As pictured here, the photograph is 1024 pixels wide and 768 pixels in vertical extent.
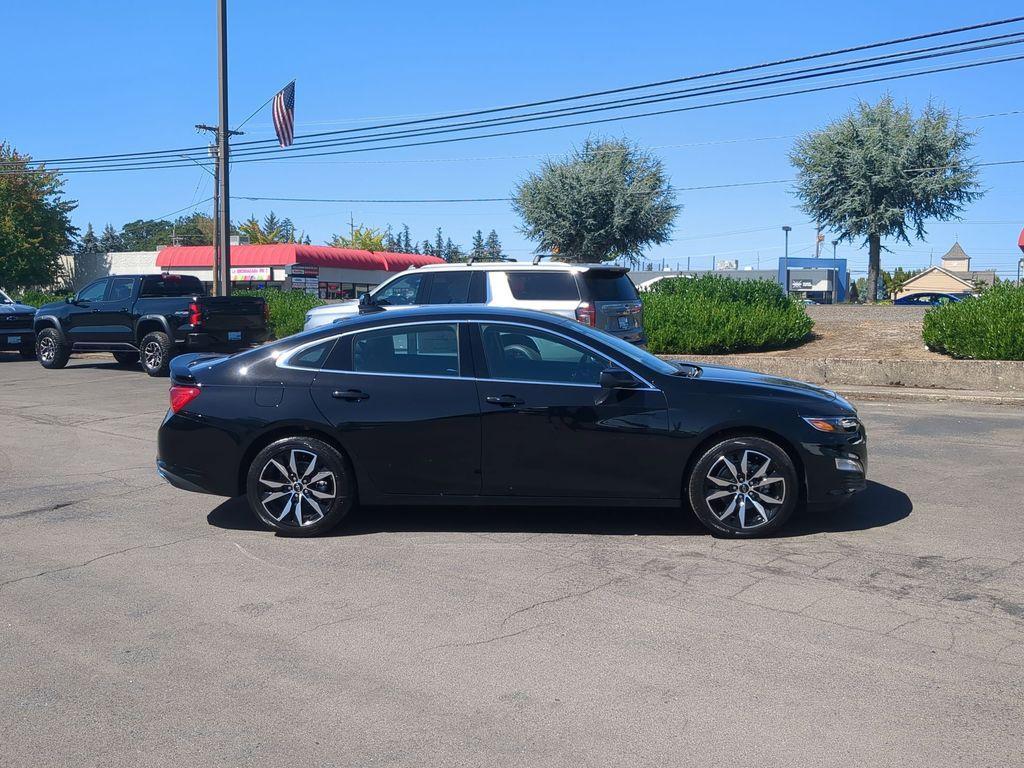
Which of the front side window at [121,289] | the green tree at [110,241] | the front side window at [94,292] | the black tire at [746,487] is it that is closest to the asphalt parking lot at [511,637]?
the black tire at [746,487]

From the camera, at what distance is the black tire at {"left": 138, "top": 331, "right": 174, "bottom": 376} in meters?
19.0

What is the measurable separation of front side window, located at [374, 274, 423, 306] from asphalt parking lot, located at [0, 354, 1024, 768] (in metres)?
6.63

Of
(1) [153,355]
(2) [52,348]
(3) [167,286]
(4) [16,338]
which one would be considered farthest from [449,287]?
(4) [16,338]

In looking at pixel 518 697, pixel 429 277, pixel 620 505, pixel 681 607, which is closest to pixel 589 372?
pixel 620 505

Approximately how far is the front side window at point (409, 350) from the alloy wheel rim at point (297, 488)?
74cm

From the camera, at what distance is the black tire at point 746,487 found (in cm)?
665

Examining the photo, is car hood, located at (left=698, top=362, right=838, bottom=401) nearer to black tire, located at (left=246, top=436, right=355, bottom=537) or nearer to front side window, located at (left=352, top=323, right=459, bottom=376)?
front side window, located at (left=352, top=323, right=459, bottom=376)

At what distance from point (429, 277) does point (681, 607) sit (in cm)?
928

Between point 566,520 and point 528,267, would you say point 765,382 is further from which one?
point 528,267

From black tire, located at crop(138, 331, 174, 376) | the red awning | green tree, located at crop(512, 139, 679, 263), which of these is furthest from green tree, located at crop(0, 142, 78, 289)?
black tire, located at crop(138, 331, 174, 376)

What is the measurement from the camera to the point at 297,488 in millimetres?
6883

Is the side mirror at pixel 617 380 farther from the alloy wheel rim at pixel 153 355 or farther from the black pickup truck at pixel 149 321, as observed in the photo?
the alloy wheel rim at pixel 153 355

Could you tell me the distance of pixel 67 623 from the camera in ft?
17.0

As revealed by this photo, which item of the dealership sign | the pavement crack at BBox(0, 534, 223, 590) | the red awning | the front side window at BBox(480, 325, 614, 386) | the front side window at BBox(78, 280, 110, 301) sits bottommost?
the pavement crack at BBox(0, 534, 223, 590)
